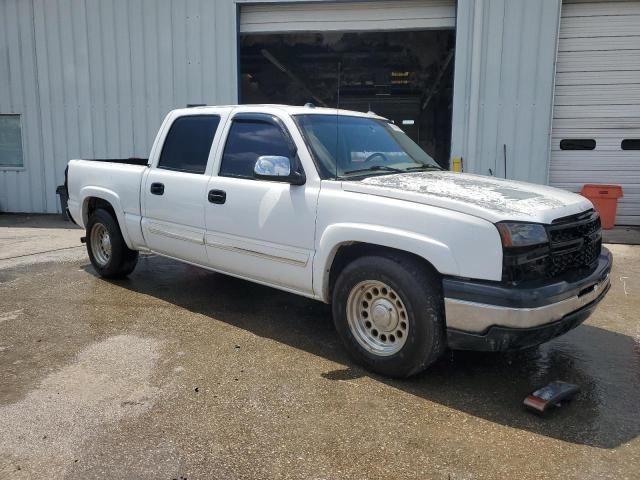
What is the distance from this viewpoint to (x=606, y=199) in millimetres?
9742

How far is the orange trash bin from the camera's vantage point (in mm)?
9719

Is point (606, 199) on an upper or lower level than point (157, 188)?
lower

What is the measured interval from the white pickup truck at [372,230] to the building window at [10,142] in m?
8.36

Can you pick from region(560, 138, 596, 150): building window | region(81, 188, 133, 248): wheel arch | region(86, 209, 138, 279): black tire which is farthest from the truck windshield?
region(560, 138, 596, 150): building window

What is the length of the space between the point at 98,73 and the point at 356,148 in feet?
29.9

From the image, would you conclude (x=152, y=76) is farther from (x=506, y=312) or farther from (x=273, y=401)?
(x=506, y=312)

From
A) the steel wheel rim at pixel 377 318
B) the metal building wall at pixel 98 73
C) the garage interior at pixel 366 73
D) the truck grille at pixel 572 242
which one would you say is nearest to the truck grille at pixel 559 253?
the truck grille at pixel 572 242

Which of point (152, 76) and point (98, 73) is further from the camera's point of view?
point (98, 73)

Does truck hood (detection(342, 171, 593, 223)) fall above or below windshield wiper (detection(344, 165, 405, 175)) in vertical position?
below

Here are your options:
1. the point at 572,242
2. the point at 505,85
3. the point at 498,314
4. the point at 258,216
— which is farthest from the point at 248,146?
the point at 505,85

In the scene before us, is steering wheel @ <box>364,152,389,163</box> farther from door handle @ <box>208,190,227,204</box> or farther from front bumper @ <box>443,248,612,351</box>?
front bumper @ <box>443,248,612,351</box>

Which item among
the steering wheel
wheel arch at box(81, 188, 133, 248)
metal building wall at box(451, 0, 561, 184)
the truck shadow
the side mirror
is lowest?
the truck shadow

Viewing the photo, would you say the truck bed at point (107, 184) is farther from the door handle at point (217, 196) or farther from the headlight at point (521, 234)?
the headlight at point (521, 234)

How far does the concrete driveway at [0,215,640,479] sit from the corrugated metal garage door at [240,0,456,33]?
23.1 feet
